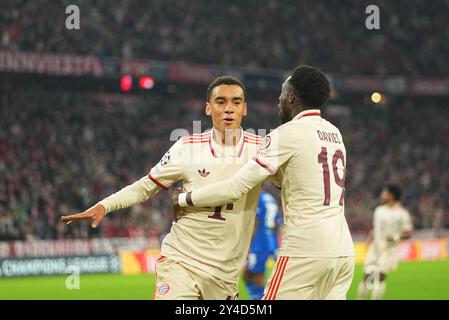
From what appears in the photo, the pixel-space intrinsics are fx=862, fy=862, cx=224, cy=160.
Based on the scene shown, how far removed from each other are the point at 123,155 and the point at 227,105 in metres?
23.5

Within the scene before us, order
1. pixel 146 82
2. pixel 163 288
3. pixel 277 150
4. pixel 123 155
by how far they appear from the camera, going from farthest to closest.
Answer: pixel 146 82 < pixel 123 155 < pixel 163 288 < pixel 277 150

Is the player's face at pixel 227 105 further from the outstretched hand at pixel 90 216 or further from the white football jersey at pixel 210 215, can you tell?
the outstretched hand at pixel 90 216

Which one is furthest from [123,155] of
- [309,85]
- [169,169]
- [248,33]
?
[309,85]

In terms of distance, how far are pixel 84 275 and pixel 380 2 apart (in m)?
24.3

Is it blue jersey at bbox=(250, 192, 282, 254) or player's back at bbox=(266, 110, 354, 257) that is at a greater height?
player's back at bbox=(266, 110, 354, 257)

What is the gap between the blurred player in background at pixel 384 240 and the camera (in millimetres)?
15484

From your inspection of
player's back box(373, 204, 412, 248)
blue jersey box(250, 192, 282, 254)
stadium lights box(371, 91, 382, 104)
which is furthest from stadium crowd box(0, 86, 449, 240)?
blue jersey box(250, 192, 282, 254)

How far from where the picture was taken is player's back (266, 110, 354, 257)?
18.4ft

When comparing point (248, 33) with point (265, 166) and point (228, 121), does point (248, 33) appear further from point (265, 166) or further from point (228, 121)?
point (265, 166)

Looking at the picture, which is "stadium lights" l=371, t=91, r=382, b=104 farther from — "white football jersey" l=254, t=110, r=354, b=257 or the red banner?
"white football jersey" l=254, t=110, r=354, b=257

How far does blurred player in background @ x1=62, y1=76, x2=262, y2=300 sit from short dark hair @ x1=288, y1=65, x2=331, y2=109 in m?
0.89

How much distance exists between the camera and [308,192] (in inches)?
222

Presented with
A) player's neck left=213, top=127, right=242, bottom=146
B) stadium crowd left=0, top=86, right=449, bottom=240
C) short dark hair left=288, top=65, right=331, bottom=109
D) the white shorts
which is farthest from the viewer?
stadium crowd left=0, top=86, right=449, bottom=240

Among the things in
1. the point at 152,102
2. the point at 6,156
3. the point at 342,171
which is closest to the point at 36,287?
the point at 6,156
